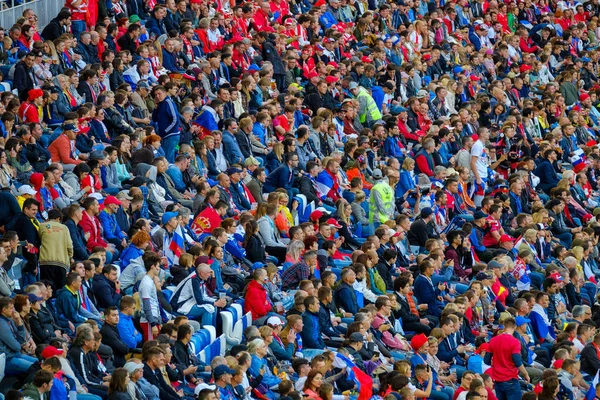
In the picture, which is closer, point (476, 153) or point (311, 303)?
point (311, 303)

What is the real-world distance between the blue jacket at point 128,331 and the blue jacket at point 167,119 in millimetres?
5526

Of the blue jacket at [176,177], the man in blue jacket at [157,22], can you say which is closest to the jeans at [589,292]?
the blue jacket at [176,177]

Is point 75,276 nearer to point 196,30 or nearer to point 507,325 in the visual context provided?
point 507,325

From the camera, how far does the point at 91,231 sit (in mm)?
14836

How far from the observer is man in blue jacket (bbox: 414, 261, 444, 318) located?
16500 millimetres

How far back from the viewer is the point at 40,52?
18.1 metres

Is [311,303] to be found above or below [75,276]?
below

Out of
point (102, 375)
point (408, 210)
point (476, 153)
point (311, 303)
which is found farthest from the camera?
point (476, 153)

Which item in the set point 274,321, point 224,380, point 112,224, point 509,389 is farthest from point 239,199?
point 224,380

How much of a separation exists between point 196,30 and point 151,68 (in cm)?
258

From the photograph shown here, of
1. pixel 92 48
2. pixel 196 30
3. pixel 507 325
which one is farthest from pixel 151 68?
pixel 507 325

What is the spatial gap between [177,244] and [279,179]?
11.3ft

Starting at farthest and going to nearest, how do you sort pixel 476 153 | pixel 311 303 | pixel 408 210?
pixel 476 153 < pixel 408 210 < pixel 311 303

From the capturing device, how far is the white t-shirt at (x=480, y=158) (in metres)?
21.0
